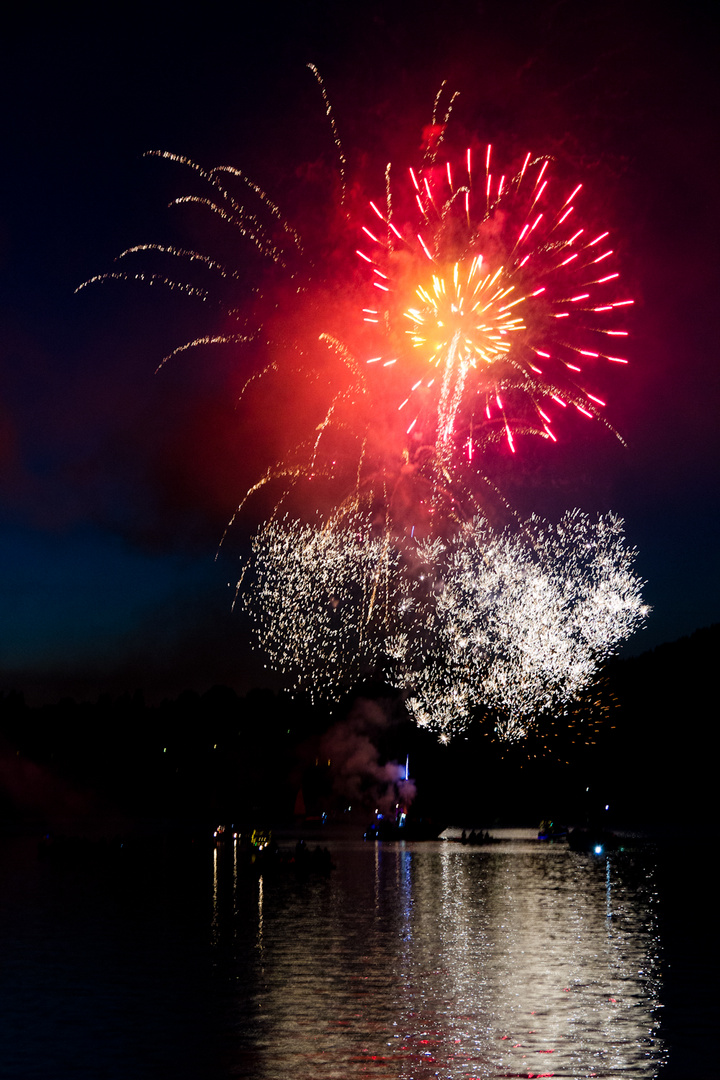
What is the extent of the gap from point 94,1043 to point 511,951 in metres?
12.7

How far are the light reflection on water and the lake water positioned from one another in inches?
2.5

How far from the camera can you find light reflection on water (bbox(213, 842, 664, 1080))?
16.5 meters

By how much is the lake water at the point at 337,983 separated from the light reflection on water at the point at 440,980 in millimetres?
64

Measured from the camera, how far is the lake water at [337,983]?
16516 millimetres

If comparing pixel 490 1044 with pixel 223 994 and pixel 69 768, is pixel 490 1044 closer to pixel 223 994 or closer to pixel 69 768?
pixel 223 994

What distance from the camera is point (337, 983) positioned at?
75.4ft

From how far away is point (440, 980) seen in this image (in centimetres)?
2331

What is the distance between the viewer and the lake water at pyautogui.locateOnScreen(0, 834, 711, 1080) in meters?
16.5

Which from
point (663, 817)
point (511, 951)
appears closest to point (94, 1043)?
point (511, 951)

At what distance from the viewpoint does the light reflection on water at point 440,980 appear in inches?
648

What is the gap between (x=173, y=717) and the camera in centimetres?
18500

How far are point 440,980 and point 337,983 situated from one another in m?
2.12

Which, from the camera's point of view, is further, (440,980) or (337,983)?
(440,980)

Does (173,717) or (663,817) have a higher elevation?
(173,717)
